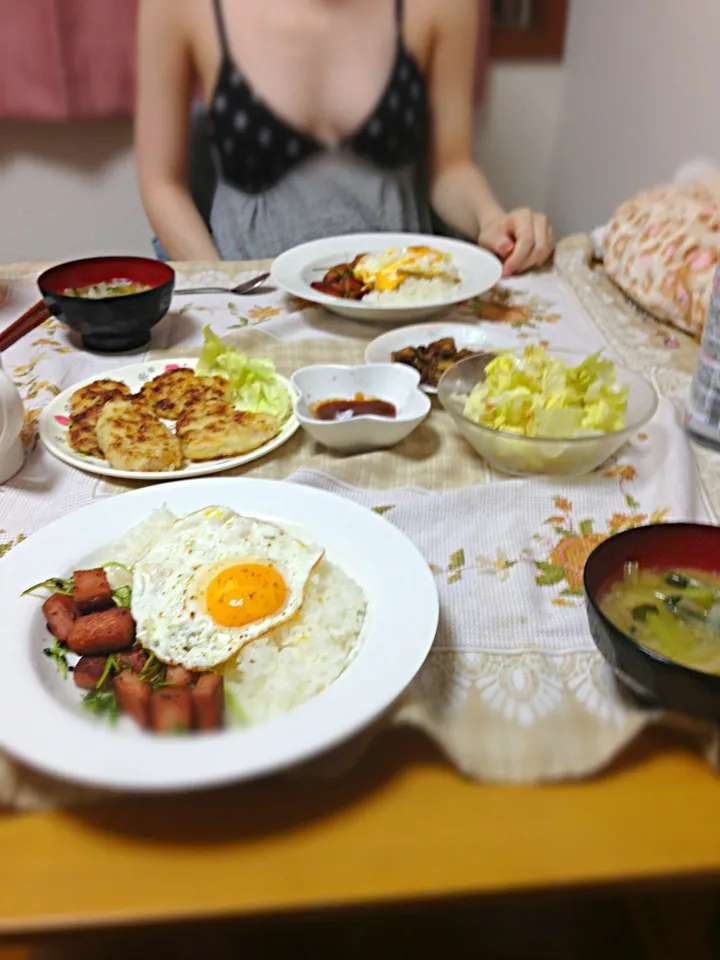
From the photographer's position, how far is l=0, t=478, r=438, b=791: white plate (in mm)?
559

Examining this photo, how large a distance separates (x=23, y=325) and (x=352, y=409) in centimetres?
65

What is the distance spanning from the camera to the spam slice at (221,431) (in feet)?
3.48

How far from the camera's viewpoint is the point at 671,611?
2.24ft

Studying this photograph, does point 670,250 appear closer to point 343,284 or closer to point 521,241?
point 521,241

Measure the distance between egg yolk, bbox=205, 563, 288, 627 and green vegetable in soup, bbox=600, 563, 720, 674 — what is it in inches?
Answer: 12.7

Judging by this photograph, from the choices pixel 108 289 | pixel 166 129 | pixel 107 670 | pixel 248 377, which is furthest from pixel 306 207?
pixel 107 670

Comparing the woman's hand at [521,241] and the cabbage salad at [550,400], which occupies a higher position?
the woman's hand at [521,241]

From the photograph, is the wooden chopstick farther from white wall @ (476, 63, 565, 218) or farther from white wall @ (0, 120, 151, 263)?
white wall @ (476, 63, 565, 218)

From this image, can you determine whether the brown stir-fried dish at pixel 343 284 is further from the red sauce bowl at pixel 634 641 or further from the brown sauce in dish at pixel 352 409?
the red sauce bowl at pixel 634 641

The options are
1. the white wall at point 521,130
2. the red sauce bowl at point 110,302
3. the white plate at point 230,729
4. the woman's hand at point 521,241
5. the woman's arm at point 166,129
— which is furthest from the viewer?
the white wall at point 521,130

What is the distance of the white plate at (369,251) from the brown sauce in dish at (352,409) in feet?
1.16

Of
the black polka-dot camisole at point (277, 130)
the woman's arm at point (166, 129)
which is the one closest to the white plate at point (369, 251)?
the woman's arm at point (166, 129)

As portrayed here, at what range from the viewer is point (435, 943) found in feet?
3.68

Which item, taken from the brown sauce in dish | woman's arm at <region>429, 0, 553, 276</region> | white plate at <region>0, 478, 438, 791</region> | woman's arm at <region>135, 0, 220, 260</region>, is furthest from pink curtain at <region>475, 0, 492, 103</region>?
white plate at <region>0, 478, 438, 791</region>
